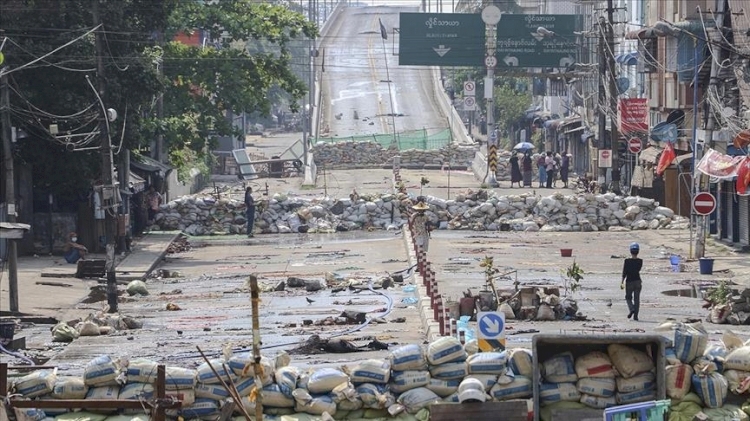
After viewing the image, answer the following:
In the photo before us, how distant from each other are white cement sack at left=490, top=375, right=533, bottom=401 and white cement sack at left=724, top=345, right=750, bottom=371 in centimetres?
237

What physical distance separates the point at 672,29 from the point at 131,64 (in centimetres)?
1443

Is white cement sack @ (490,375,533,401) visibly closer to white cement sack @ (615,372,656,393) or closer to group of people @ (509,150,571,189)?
white cement sack @ (615,372,656,393)

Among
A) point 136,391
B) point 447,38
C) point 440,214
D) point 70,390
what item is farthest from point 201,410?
point 447,38

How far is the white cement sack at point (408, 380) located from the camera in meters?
18.6

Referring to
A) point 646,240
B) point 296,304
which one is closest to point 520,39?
point 646,240

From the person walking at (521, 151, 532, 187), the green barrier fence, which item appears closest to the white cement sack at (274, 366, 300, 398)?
the person walking at (521, 151, 532, 187)

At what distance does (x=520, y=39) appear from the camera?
70.8 meters

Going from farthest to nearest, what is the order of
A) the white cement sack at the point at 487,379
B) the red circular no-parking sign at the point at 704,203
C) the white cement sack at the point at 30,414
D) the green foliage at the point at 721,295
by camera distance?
the red circular no-parking sign at the point at 704,203, the green foliage at the point at 721,295, the white cement sack at the point at 487,379, the white cement sack at the point at 30,414

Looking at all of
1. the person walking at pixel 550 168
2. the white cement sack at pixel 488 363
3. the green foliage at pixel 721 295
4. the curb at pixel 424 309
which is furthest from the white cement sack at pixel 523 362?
the person walking at pixel 550 168

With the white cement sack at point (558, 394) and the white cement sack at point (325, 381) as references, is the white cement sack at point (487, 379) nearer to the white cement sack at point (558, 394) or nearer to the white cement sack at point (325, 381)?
the white cement sack at point (558, 394)

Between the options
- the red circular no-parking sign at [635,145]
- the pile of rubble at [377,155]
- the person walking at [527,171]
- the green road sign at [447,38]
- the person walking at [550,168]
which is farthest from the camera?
the pile of rubble at [377,155]

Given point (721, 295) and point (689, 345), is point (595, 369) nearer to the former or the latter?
point (689, 345)

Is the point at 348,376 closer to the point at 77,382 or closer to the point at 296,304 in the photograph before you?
the point at 77,382

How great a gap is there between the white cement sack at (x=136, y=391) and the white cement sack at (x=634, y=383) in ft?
17.8
